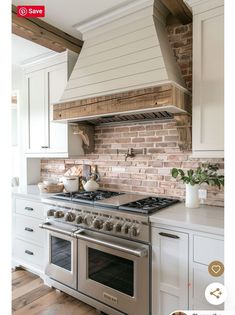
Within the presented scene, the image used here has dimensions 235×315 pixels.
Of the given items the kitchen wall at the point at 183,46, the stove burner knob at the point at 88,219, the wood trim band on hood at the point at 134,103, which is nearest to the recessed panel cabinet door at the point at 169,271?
the stove burner knob at the point at 88,219

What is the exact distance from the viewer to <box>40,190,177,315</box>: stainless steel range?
185 cm

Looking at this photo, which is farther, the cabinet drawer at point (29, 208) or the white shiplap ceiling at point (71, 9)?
the cabinet drawer at point (29, 208)

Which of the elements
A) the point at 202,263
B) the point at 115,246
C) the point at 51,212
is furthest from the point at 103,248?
the point at 202,263

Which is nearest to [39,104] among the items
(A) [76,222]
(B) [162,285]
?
(A) [76,222]

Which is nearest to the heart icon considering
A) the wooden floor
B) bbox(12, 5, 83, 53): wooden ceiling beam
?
the wooden floor

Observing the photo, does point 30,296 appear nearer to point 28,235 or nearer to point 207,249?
point 28,235

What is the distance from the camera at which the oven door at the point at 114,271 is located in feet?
6.00

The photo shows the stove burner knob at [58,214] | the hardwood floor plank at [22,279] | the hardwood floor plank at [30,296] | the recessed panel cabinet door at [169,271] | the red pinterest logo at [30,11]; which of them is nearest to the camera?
the recessed panel cabinet door at [169,271]

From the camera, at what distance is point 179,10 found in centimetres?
211

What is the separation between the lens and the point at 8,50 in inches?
22.0

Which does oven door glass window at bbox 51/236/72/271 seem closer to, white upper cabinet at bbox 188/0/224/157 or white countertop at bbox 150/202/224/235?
white countertop at bbox 150/202/224/235

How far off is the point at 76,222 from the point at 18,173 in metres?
2.11

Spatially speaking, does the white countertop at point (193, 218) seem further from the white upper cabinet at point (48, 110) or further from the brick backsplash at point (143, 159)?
the white upper cabinet at point (48, 110)
